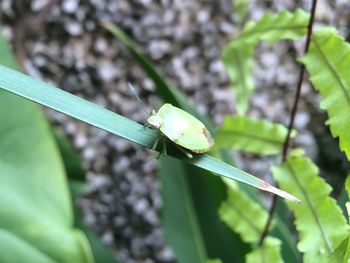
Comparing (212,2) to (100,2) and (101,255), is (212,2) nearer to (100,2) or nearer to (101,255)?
(100,2)

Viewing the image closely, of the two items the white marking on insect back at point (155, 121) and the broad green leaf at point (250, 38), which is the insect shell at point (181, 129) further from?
the broad green leaf at point (250, 38)

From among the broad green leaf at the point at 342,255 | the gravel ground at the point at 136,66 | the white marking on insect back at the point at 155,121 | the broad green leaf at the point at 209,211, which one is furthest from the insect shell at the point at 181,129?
the gravel ground at the point at 136,66

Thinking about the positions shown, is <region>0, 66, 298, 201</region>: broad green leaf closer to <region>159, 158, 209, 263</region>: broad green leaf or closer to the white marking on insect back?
the white marking on insect back

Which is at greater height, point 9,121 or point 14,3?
point 14,3

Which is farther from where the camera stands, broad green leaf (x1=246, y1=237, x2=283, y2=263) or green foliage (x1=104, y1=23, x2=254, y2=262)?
green foliage (x1=104, y1=23, x2=254, y2=262)

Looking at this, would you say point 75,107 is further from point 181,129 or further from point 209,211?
point 209,211

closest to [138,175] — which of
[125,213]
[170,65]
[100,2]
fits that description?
[125,213]

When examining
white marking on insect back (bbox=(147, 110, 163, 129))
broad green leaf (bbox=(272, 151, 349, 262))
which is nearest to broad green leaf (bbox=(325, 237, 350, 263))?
broad green leaf (bbox=(272, 151, 349, 262))
